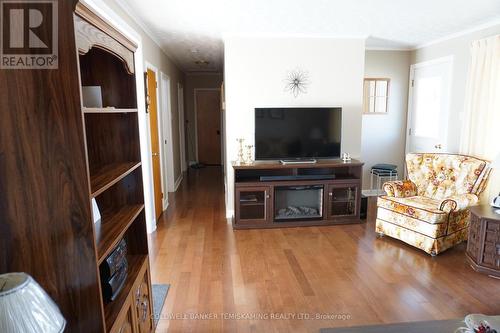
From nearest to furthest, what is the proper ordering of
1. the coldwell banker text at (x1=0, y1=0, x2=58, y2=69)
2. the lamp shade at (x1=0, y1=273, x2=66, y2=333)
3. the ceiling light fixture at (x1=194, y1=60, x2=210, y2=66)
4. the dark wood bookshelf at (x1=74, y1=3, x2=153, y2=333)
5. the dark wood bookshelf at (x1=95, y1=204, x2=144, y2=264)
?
the lamp shade at (x1=0, y1=273, x2=66, y2=333)
the coldwell banker text at (x1=0, y1=0, x2=58, y2=69)
the dark wood bookshelf at (x1=95, y1=204, x2=144, y2=264)
the dark wood bookshelf at (x1=74, y1=3, x2=153, y2=333)
the ceiling light fixture at (x1=194, y1=60, x2=210, y2=66)

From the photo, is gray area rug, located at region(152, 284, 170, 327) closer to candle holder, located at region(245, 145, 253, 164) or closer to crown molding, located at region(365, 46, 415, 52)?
candle holder, located at region(245, 145, 253, 164)

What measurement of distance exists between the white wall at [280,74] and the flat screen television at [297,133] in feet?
0.81

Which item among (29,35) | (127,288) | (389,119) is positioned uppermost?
(29,35)

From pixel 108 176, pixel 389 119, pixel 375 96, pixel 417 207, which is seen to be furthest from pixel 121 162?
pixel 389 119

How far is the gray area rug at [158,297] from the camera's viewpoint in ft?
7.72

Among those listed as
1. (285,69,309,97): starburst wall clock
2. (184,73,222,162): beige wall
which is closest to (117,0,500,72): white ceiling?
(285,69,309,97): starburst wall clock

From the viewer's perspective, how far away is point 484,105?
12.3 feet

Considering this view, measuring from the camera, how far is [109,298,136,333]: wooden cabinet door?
4.48ft

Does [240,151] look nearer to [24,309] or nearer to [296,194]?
[296,194]

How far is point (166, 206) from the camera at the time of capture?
16.3ft

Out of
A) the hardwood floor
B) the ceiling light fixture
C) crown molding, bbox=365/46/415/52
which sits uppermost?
the ceiling light fixture

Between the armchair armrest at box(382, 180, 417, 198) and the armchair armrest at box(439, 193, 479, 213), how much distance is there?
0.52 m

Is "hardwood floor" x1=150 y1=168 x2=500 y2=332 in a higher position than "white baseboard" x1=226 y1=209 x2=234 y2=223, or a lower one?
lower

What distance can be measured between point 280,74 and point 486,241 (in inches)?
110
